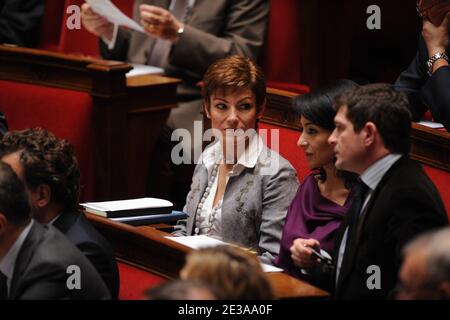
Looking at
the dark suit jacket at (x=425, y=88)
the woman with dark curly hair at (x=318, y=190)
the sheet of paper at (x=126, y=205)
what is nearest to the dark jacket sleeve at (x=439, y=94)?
the dark suit jacket at (x=425, y=88)

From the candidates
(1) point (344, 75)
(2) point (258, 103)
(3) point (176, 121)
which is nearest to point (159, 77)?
(3) point (176, 121)

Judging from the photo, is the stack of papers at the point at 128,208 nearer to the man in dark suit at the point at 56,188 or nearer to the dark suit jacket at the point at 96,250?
the man in dark suit at the point at 56,188

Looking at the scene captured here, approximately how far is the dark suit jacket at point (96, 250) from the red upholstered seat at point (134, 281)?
3.0 inches

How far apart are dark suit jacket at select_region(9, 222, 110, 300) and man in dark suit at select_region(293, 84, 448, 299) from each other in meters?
0.43

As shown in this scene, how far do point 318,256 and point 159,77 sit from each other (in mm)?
1565

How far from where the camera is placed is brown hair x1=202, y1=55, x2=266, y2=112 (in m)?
2.52

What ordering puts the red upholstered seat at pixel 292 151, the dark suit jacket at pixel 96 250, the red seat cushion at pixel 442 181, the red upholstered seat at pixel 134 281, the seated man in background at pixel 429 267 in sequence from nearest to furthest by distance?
the seated man in background at pixel 429 267
the dark suit jacket at pixel 96 250
the red upholstered seat at pixel 134 281
the red seat cushion at pixel 442 181
the red upholstered seat at pixel 292 151

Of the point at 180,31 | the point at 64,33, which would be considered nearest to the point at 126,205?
the point at 180,31

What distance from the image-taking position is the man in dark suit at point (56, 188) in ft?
6.84

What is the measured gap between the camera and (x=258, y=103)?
2549mm

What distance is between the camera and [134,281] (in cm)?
222

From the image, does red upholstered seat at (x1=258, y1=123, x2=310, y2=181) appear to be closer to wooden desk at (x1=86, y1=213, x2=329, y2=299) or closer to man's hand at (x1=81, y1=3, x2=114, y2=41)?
wooden desk at (x1=86, y1=213, x2=329, y2=299)

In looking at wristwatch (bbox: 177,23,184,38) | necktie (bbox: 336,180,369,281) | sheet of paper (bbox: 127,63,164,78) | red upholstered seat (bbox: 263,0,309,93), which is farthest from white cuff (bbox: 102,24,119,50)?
necktie (bbox: 336,180,369,281)

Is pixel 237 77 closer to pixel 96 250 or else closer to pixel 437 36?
pixel 437 36
